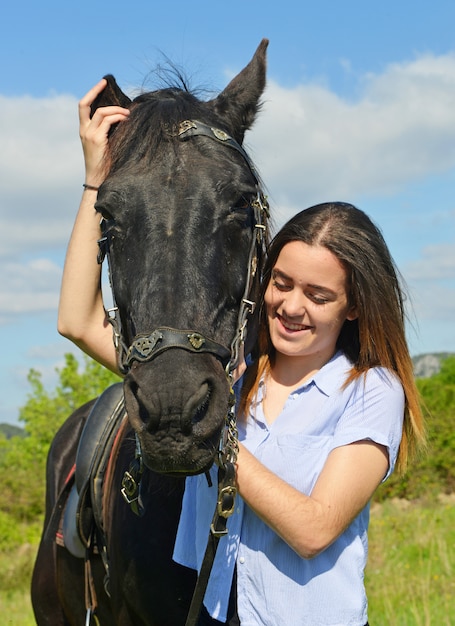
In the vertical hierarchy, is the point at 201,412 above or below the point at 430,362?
below

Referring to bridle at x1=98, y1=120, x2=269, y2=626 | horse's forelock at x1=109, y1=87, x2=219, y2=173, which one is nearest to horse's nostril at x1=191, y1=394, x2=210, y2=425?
bridle at x1=98, y1=120, x2=269, y2=626

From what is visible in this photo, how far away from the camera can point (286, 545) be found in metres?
2.68

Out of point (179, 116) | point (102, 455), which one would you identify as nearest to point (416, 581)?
point (102, 455)

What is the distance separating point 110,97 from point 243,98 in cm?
57

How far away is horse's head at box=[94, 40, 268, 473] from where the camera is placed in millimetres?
2320

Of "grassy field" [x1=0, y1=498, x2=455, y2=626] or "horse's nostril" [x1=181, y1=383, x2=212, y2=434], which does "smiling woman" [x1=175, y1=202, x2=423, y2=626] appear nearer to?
"horse's nostril" [x1=181, y1=383, x2=212, y2=434]

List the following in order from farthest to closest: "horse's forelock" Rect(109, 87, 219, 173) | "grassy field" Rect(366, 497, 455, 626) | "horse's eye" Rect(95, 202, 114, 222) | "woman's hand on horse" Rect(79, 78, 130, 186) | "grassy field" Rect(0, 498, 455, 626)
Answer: "grassy field" Rect(0, 498, 455, 626), "grassy field" Rect(366, 497, 455, 626), "woman's hand on horse" Rect(79, 78, 130, 186), "horse's forelock" Rect(109, 87, 219, 173), "horse's eye" Rect(95, 202, 114, 222)

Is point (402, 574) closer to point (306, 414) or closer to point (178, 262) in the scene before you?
point (306, 414)

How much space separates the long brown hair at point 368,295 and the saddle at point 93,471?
1.17 m

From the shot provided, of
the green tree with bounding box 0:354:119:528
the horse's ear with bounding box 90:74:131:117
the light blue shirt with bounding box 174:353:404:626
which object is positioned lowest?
the light blue shirt with bounding box 174:353:404:626

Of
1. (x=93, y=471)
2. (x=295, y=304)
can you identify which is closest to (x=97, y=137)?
(x=295, y=304)

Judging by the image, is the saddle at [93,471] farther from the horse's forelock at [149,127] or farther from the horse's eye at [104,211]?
the horse's forelock at [149,127]

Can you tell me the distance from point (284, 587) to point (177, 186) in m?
1.41

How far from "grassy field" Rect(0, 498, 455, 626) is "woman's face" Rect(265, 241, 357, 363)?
2974mm
